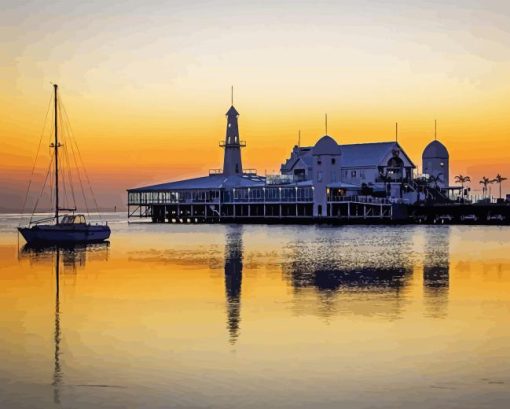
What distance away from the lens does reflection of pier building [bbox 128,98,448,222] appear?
407ft

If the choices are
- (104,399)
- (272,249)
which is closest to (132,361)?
(104,399)

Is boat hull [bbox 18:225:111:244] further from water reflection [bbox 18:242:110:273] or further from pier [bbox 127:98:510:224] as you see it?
pier [bbox 127:98:510:224]

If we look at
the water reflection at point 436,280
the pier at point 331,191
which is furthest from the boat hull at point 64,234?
the pier at point 331,191

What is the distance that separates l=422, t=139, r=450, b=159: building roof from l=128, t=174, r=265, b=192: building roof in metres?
28.2

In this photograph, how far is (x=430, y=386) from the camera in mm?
16672

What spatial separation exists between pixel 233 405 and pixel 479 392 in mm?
4802

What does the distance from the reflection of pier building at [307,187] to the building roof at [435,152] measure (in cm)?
32

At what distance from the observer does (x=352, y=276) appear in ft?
126

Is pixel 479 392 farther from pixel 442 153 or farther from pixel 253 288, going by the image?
pixel 442 153

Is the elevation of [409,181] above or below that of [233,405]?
above

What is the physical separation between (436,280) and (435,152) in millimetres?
107164

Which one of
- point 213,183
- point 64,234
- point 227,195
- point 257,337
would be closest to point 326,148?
point 227,195

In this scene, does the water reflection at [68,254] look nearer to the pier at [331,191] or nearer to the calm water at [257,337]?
the calm water at [257,337]

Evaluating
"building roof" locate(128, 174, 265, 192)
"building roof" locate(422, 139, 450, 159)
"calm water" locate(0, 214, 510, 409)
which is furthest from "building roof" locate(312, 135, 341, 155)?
"calm water" locate(0, 214, 510, 409)
